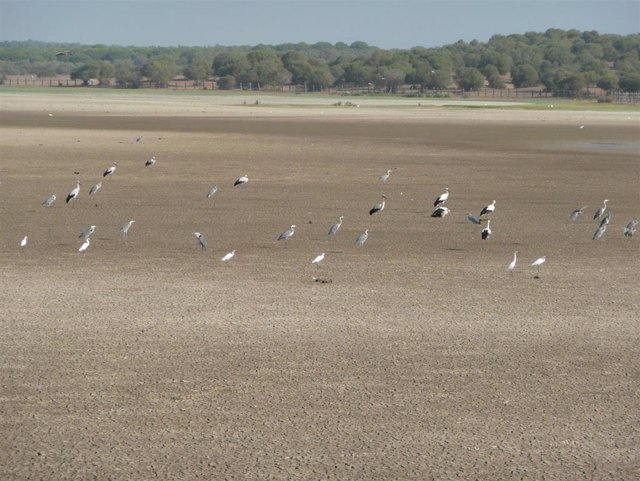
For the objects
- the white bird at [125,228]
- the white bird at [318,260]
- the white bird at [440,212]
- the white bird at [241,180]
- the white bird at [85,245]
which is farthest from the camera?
the white bird at [241,180]

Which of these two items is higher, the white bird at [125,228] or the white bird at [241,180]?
the white bird at [125,228]

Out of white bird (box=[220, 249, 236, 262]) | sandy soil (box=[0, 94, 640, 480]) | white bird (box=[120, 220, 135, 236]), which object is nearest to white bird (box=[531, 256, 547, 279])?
sandy soil (box=[0, 94, 640, 480])

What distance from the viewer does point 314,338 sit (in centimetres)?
1317

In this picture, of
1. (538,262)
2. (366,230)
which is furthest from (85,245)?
(538,262)

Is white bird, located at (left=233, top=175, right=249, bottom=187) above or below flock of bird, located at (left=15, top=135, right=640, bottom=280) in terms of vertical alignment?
below

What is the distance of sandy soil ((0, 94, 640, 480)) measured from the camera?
962cm

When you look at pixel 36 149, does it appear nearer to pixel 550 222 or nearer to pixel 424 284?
pixel 550 222

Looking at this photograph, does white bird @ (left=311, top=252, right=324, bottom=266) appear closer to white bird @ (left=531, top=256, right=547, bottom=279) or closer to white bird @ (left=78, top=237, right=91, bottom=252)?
white bird @ (left=531, top=256, right=547, bottom=279)

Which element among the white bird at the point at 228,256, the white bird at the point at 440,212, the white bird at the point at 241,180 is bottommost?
the white bird at the point at 241,180

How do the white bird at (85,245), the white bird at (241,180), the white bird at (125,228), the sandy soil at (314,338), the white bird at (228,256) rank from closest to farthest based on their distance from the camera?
the sandy soil at (314,338) < the white bird at (228,256) < the white bird at (85,245) < the white bird at (125,228) < the white bird at (241,180)

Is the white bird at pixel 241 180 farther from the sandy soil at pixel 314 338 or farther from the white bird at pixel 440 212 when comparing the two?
the white bird at pixel 440 212

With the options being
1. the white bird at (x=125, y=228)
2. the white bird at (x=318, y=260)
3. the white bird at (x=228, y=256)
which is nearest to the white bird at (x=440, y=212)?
the white bird at (x=318, y=260)

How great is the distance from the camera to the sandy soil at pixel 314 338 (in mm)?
9625

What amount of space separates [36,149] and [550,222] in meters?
22.4
